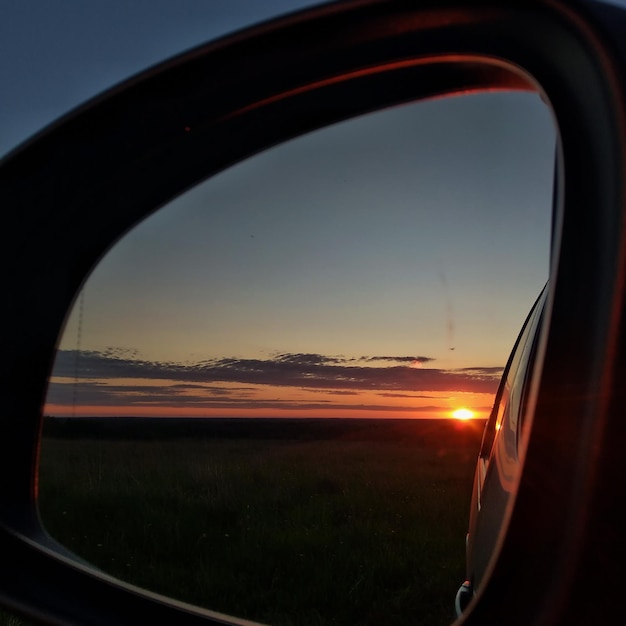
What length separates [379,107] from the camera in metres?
2.59

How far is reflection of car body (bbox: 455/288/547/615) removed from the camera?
6.77 ft

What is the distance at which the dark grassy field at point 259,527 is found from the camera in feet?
12.2

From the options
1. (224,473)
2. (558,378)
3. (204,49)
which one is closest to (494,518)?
(558,378)

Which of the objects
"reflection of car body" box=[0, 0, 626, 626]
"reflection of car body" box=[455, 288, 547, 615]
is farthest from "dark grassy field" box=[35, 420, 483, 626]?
"reflection of car body" box=[0, 0, 626, 626]

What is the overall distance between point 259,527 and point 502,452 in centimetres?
241

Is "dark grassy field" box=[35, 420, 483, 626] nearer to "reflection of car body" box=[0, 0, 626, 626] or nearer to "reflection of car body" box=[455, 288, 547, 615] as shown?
"reflection of car body" box=[455, 288, 547, 615]

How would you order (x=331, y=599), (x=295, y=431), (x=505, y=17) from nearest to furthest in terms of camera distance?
1. (x=505, y=17)
2. (x=331, y=599)
3. (x=295, y=431)

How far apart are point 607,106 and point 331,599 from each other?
300 cm

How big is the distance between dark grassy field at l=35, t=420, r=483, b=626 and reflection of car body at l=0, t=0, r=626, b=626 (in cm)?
62

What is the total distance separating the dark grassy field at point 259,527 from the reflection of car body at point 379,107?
619 millimetres

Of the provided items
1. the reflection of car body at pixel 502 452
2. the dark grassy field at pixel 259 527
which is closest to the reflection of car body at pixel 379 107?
the reflection of car body at pixel 502 452

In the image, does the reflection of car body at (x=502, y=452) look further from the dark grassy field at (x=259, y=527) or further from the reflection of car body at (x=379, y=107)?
the dark grassy field at (x=259, y=527)

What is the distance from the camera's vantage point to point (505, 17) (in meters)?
1.72

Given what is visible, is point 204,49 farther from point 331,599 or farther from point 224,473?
point 224,473
